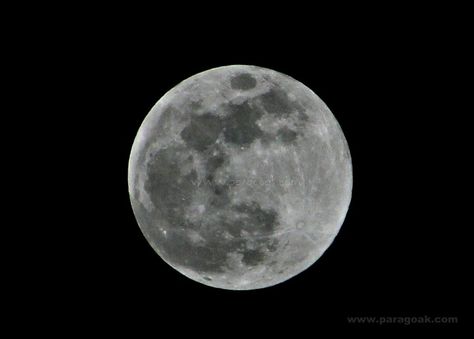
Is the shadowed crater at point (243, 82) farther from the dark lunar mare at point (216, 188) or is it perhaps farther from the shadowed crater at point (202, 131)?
the shadowed crater at point (202, 131)

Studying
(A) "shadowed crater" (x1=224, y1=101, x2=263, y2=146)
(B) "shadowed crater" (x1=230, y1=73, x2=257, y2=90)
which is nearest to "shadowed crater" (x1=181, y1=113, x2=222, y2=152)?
(A) "shadowed crater" (x1=224, y1=101, x2=263, y2=146)

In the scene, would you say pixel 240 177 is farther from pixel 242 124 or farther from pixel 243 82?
pixel 243 82

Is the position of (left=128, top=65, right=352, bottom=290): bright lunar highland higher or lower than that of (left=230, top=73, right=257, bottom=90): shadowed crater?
lower

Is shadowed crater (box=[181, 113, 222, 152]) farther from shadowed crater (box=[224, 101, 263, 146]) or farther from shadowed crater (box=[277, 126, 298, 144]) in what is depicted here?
shadowed crater (box=[277, 126, 298, 144])

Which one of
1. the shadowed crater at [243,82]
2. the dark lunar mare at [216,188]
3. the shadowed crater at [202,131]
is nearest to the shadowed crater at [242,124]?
the dark lunar mare at [216,188]

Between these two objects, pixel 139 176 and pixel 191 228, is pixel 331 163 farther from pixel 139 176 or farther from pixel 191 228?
pixel 139 176

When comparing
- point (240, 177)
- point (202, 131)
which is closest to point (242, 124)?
point (202, 131)

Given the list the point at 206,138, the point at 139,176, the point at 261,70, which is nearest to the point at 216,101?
the point at 206,138
